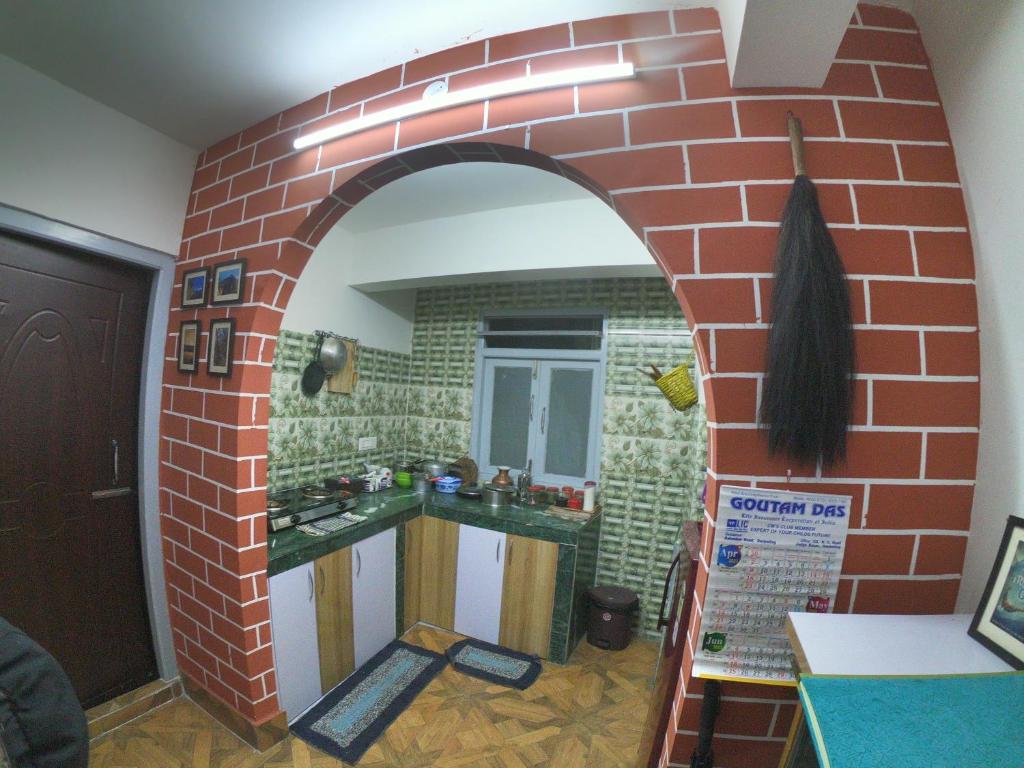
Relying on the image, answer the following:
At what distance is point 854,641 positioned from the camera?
683 mm

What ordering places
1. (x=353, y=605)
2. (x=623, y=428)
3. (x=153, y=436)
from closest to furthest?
(x=153, y=436)
(x=353, y=605)
(x=623, y=428)

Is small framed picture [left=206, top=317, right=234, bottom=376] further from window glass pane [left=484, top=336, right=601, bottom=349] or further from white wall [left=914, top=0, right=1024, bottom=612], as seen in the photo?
white wall [left=914, top=0, right=1024, bottom=612]

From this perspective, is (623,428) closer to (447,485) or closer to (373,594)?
(447,485)

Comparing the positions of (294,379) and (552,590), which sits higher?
(294,379)

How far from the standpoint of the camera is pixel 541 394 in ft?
9.85

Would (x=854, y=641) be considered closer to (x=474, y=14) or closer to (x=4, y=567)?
(x=474, y=14)

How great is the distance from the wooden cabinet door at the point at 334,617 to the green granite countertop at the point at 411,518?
72 mm

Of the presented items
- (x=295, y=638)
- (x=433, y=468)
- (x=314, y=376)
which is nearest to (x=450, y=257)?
(x=314, y=376)

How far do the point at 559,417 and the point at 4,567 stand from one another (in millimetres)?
Result: 2650

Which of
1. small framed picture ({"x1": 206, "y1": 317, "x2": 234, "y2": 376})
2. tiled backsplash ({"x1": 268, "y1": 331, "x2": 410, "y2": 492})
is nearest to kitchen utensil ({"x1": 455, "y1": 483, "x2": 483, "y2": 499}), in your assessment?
tiled backsplash ({"x1": 268, "y1": 331, "x2": 410, "y2": 492})

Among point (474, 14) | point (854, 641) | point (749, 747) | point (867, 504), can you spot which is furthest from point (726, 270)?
point (749, 747)

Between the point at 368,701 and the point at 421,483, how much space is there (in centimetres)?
119

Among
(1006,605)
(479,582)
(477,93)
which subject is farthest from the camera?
(479,582)

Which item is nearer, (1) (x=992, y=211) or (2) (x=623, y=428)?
(1) (x=992, y=211)
